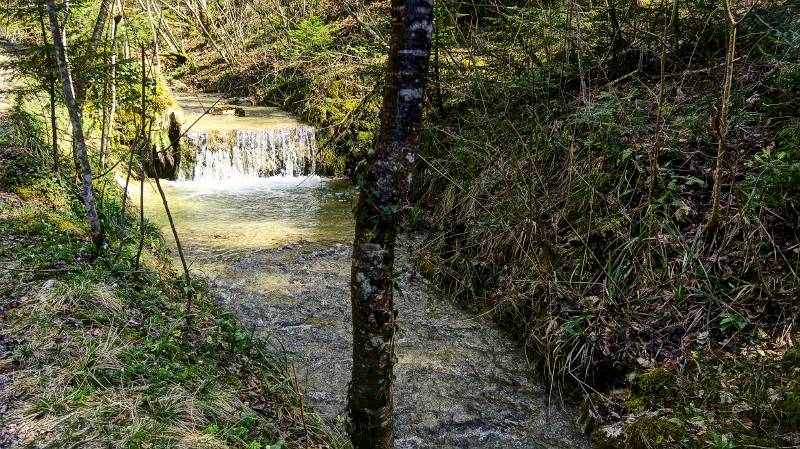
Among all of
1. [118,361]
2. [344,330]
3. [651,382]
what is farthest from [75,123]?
[651,382]

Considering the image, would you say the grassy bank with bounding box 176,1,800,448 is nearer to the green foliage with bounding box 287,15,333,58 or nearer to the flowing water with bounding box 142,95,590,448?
the flowing water with bounding box 142,95,590,448

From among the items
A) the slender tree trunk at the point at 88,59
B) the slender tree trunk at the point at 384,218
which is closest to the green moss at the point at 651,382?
the slender tree trunk at the point at 384,218

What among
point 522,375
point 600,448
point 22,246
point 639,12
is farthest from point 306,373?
point 639,12

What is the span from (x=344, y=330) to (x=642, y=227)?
2973 mm

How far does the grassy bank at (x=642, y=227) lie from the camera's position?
3682mm

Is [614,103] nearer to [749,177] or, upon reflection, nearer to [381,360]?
[749,177]

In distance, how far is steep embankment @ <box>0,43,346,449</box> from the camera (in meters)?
2.82

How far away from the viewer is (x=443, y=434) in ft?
13.0

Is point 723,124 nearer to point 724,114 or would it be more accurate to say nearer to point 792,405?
point 724,114

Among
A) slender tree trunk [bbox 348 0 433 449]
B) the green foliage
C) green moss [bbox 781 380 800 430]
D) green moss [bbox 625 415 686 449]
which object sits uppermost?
the green foliage

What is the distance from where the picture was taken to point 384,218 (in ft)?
8.29

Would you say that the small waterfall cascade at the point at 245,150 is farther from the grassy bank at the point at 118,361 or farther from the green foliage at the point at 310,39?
the grassy bank at the point at 118,361

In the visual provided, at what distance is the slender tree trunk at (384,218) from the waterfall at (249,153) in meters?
9.12

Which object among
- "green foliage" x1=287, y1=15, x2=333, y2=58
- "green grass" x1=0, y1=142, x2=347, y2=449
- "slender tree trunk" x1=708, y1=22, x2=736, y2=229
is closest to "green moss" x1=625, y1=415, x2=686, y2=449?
"slender tree trunk" x1=708, y1=22, x2=736, y2=229
